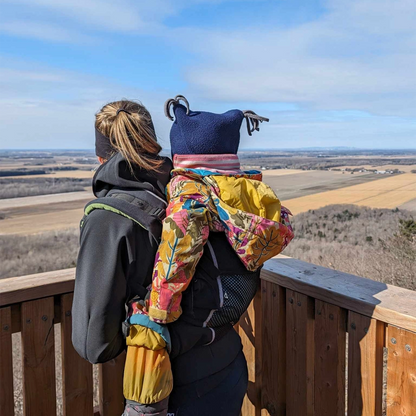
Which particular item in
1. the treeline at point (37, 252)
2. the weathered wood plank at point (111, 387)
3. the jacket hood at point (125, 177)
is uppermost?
the jacket hood at point (125, 177)

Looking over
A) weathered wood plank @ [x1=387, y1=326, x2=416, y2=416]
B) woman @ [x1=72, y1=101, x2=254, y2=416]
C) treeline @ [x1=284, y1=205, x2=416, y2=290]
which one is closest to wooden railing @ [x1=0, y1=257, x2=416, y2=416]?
weathered wood plank @ [x1=387, y1=326, x2=416, y2=416]

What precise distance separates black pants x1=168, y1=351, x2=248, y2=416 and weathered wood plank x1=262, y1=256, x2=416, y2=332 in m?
0.53

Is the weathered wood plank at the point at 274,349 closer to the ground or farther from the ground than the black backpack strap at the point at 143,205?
closer to the ground

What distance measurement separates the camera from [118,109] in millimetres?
1864

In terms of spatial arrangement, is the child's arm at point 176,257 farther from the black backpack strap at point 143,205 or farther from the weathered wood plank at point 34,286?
the weathered wood plank at point 34,286

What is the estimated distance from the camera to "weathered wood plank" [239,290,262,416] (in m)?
2.45

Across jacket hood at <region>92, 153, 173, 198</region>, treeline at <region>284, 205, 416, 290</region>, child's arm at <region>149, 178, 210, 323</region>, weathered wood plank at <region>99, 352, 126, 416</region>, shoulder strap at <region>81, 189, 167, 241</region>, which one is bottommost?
treeline at <region>284, 205, 416, 290</region>

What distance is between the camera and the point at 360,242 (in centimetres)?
1073

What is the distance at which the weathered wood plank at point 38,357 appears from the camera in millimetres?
2088

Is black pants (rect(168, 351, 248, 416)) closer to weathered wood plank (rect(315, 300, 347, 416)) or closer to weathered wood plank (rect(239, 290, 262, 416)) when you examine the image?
weathered wood plank (rect(315, 300, 347, 416))

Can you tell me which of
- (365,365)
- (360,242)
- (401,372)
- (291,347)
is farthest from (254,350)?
(360,242)

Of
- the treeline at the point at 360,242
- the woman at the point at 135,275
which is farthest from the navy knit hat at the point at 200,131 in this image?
the treeline at the point at 360,242

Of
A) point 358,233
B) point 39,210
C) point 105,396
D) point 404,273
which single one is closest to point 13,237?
point 39,210

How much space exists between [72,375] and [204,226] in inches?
47.6
